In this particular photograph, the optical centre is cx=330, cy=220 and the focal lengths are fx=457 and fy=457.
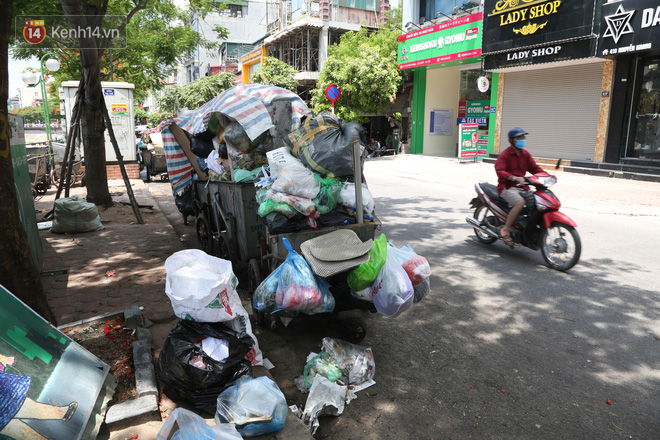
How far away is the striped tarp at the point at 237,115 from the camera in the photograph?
4.67 meters

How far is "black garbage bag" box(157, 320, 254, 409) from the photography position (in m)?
2.74

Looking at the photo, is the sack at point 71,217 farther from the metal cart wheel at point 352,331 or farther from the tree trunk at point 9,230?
the metal cart wheel at point 352,331

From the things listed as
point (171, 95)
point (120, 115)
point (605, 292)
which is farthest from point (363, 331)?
point (171, 95)

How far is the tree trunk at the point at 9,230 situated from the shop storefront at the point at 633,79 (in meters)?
14.7

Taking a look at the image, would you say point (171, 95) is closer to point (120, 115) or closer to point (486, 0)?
point (120, 115)

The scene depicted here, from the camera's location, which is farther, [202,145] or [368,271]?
[202,145]

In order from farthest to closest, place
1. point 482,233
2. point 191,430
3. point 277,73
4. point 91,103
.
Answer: point 277,73 < point 91,103 < point 482,233 < point 191,430

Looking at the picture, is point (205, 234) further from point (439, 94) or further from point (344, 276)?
point (439, 94)

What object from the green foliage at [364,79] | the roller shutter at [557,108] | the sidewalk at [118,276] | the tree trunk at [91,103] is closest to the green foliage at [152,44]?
the tree trunk at [91,103]

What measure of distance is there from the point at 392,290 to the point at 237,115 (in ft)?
8.36

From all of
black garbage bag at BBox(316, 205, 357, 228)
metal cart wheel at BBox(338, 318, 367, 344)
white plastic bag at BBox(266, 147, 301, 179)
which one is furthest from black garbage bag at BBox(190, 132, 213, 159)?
metal cart wheel at BBox(338, 318, 367, 344)

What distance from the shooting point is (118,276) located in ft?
17.4

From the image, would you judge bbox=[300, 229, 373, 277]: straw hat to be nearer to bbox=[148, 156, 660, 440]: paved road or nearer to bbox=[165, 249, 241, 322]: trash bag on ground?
bbox=[165, 249, 241, 322]: trash bag on ground

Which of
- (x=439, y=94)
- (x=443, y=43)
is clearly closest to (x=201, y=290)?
(x=443, y=43)
